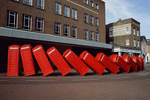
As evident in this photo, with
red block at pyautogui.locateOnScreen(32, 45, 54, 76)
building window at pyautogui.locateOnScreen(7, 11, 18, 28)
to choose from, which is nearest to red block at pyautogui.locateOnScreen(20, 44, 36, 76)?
red block at pyautogui.locateOnScreen(32, 45, 54, 76)

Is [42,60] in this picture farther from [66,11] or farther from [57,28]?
[66,11]

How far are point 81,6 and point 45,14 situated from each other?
9.04 meters

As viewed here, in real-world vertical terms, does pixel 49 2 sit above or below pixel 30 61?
above

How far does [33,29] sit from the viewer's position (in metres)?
18.6

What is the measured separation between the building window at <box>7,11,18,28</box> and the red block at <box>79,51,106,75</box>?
1072cm

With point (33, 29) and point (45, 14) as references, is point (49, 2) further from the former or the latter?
point (33, 29)

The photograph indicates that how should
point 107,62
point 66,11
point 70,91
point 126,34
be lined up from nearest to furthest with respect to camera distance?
point 70,91
point 107,62
point 66,11
point 126,34

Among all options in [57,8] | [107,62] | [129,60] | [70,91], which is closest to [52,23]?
[57,8]

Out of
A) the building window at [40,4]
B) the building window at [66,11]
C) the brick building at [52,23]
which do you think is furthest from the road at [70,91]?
the building window at [66,11]

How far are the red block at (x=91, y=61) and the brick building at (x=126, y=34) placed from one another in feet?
84.0

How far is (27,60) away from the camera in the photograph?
10070mm

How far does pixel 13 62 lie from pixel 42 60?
2221 mm

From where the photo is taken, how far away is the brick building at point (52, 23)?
15750 mm

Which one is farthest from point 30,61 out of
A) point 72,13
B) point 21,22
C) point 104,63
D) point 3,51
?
point 72,13
